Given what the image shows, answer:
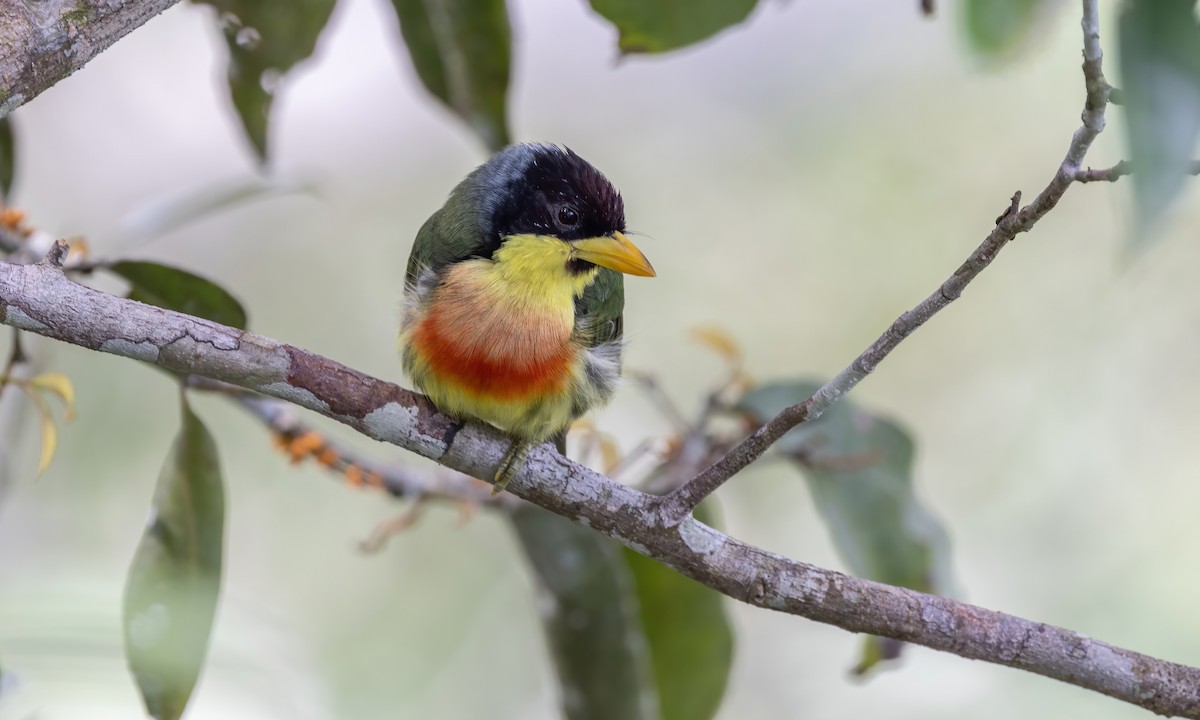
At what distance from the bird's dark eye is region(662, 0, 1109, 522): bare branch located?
2.50 feet

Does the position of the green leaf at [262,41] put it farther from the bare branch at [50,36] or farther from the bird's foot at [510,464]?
the bird's foot at [510,464]

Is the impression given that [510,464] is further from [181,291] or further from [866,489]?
[866,489]

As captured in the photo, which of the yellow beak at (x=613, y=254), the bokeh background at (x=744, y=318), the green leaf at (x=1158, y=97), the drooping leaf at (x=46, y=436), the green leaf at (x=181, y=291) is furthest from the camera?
the bokeh background at (x=744, y=318)

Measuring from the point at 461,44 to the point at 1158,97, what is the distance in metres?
1.60

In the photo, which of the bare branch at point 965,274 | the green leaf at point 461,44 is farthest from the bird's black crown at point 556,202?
the bare branch at point 965,274

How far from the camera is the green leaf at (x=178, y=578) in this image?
2020 mm

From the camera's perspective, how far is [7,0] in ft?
5.13

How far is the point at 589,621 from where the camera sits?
256cm

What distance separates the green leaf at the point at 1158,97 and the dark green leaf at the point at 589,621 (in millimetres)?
1485

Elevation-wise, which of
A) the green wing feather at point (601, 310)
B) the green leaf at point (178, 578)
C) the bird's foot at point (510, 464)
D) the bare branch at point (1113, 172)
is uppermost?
the green wing feather at point (601, 310)

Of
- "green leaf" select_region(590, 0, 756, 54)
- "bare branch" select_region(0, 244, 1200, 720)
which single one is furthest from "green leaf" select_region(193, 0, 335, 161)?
"bare branch" select_region(0, 244, 1200, 720)

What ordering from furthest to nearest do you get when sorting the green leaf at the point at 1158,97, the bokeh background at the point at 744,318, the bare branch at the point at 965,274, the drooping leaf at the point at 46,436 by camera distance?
1. the bokeh background at the point at 744,318
2. the drooping leaf at the point at 46,436
3. the bare branch at the point at 965,274
4. the green leaf at the point at 1158,97

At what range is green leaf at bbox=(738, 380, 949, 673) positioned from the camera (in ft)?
→ 8.48

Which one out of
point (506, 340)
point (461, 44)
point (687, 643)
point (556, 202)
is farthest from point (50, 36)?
point (687, 643)
